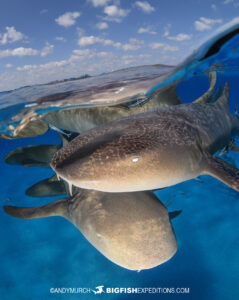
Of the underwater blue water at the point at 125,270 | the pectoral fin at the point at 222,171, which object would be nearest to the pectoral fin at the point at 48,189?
the underwater blue water at the point at 125,270

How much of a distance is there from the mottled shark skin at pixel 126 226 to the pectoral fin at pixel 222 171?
113cm

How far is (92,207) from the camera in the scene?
134 inches

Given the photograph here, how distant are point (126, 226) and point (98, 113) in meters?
3.48

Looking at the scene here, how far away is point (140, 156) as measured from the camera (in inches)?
79.2

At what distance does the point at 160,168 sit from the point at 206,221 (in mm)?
4815

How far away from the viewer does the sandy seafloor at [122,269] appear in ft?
14.4

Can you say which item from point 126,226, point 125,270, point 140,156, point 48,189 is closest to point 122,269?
point 125,270

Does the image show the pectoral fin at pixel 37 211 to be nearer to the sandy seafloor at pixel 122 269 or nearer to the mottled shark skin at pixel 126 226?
the mottled shark skin at pixel 126 226

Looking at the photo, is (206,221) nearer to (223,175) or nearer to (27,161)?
(223,175)

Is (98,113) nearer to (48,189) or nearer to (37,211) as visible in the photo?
(48,189)

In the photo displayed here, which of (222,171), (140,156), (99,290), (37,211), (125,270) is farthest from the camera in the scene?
(125,270)

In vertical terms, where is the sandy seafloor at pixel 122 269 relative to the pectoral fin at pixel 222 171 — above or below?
below

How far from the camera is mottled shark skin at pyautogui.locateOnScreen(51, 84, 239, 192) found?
1944 millimetres

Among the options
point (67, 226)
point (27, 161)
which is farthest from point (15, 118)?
point (67, 226)
